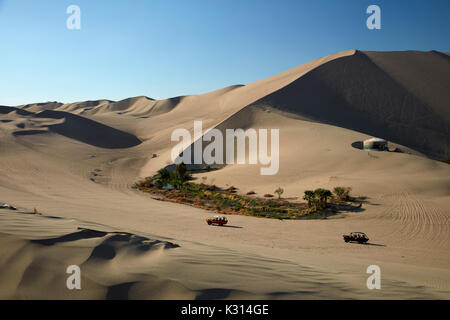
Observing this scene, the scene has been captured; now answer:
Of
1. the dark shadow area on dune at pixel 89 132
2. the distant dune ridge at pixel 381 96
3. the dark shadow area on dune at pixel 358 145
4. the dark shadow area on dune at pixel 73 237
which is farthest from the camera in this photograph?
the distant dune ridge at pixel 381 96

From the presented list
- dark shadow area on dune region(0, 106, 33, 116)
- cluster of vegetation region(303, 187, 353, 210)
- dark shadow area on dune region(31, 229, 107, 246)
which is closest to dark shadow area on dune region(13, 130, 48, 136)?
dark shadow area on dune region(0, 106, 33, 116)

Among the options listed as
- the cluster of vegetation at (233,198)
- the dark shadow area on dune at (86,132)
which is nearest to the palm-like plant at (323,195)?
the cluster of vegetation at (233,198)

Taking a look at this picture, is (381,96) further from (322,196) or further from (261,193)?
(322,196)

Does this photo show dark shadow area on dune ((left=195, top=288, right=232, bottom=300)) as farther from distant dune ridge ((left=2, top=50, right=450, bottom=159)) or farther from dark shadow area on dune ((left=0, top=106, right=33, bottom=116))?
dark shadow area on dune ((left=0, top=106, right=33, bottom=116))

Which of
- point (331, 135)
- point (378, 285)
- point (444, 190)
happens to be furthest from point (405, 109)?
point (378, 285)

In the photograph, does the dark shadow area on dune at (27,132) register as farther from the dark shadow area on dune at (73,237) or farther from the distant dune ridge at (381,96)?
the dark shadow area on dune at (73,237)
